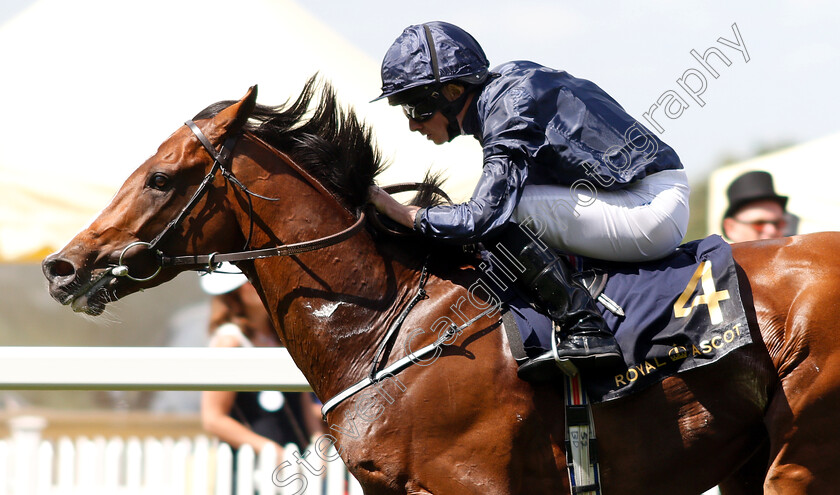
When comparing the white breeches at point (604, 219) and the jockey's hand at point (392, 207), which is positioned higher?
the white breeches at point (604, 219)

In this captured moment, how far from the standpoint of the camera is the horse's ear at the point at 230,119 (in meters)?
3.20

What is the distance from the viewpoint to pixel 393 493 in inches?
117

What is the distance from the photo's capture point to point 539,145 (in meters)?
3.07

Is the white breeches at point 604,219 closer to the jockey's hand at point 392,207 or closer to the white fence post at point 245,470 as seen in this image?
the jockey's hand at point 392,207

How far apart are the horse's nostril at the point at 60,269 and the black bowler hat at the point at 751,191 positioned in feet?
15.2

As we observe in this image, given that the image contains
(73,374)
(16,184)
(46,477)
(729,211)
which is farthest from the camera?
(16,184)

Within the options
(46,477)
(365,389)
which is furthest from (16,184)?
(365,389)

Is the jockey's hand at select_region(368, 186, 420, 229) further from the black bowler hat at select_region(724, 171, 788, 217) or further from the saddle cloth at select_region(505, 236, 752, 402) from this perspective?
the black bowler hat at select_region(724, 171, 788, 217)

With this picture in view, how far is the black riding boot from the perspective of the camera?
9.55 feet

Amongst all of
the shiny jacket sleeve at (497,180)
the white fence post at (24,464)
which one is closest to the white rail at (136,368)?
the white fence post at (24,464)

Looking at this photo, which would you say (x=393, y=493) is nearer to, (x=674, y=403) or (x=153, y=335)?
(x=674, y=403)

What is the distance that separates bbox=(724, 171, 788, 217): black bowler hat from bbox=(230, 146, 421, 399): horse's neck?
3.77 meters

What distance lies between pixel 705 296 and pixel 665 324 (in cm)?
16

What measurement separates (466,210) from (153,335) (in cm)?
989
